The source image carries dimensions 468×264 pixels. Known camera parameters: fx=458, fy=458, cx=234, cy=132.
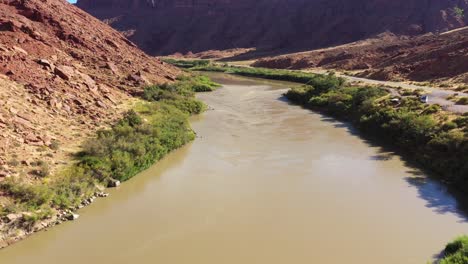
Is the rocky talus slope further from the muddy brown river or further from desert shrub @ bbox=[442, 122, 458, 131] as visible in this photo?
desert shrub @ bbox=[442, 122, 458, 131]

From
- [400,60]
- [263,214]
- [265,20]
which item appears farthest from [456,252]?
[265,20]

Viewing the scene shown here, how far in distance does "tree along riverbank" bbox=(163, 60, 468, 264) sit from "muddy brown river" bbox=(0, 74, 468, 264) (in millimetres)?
1022

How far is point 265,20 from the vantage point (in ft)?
427

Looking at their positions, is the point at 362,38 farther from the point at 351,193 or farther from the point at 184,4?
the point at 351,193

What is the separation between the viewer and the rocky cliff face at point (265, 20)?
3987 inches

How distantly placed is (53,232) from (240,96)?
36.1 m

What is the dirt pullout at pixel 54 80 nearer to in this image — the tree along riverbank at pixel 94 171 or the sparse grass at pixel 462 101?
the tree along riverbank at pixel 94 171

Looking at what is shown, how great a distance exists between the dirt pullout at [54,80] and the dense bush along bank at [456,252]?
47.8 ft

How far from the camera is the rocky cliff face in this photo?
10128cm

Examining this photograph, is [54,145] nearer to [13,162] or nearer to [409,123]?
[13,162]

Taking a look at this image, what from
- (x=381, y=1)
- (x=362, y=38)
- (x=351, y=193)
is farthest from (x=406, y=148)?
(x=381, y=1)

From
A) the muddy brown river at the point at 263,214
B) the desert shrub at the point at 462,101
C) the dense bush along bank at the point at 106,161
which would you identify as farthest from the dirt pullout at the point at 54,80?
the desert shrub at the point at 462,101

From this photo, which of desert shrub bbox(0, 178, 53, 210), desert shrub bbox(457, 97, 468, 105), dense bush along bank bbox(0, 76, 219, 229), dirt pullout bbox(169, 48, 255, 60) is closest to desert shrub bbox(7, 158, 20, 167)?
dense bush along bank bbox(0, 76, 219, 229)

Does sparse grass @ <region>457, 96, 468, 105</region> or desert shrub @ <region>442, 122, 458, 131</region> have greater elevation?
sparse grass @ <region>457, 96, 468, 105</region>
